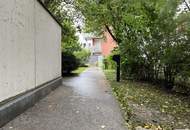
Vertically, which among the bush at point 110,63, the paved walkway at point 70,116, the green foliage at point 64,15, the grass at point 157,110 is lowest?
the grass at point 157,110

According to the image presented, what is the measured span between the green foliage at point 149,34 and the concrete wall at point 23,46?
4.59 m

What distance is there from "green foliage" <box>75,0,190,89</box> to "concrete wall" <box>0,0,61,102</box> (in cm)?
459

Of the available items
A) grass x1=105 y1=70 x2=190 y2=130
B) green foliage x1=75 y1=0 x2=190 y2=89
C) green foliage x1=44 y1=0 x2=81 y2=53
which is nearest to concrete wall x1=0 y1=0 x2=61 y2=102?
grass x1=105 y1=70 x2=190 y2=130

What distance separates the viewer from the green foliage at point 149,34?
446 inches

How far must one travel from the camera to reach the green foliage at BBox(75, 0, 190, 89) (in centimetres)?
1134

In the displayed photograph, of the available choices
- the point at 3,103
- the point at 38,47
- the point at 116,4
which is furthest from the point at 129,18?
the point at 3,103

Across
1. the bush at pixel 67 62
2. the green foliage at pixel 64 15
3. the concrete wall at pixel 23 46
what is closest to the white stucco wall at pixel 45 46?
the concrete wall at pixel 23 46

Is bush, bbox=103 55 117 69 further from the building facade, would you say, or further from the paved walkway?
the paved walkway

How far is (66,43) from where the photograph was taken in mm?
20094

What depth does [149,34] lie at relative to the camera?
14.0 metres

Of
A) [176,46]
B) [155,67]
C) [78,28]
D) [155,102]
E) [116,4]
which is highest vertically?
[116,4]

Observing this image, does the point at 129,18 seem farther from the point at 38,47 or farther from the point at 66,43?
the point at 38,47

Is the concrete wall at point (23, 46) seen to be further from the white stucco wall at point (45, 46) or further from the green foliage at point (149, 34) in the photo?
the green foliage at point (149, 34)

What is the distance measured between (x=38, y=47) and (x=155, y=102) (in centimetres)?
403
